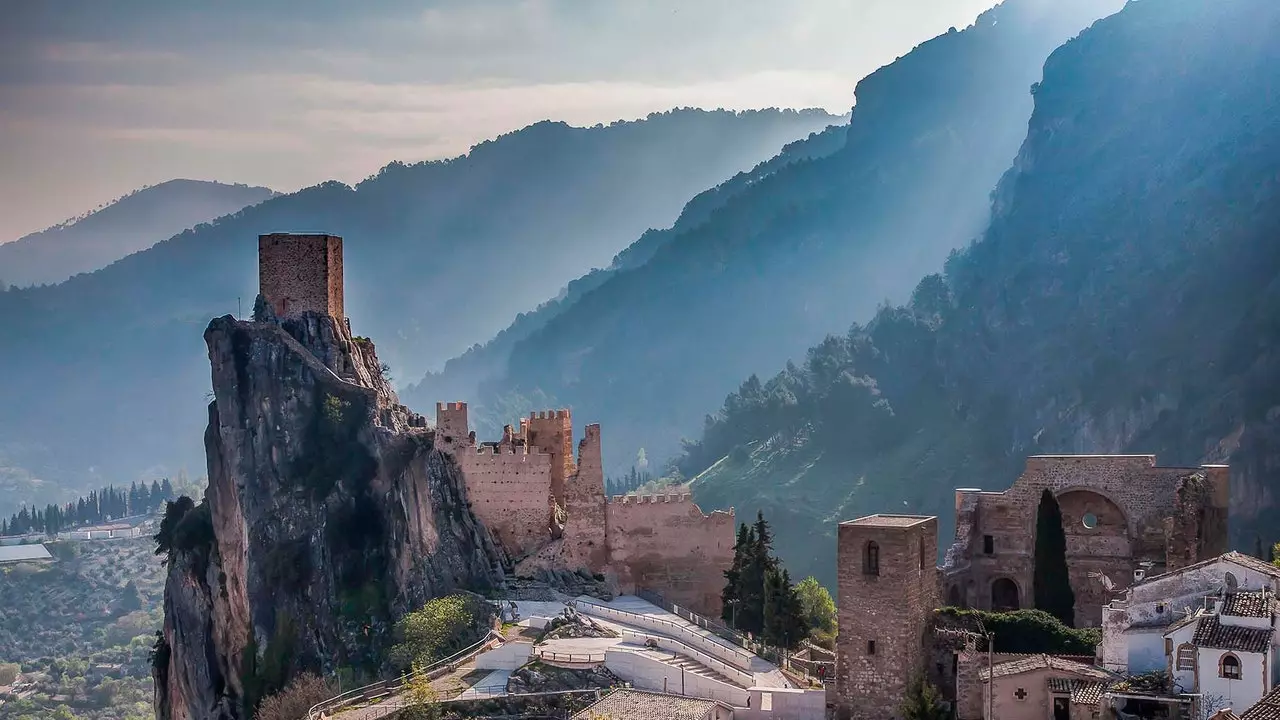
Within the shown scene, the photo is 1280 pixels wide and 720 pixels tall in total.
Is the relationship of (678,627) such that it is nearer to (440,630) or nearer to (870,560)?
(440,630)

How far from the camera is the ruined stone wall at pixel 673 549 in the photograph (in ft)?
205

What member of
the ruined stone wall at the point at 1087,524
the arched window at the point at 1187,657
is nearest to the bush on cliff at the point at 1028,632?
the ruined stone wall at the point at 1087,524

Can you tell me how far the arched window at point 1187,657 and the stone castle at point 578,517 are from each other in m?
23.1

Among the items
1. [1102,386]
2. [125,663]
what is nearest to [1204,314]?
[1102,386]

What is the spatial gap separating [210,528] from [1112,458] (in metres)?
38.9

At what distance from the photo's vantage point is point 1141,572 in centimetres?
5138

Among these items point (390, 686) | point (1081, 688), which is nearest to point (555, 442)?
point (390, 686)

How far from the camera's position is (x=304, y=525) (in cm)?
6781

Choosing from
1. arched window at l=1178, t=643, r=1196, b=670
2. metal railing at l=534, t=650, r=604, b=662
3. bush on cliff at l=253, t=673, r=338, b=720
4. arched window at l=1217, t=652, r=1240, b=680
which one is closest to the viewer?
arched window at l=1217, t=652, r=1240, b=680

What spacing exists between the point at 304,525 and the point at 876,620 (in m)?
30.0

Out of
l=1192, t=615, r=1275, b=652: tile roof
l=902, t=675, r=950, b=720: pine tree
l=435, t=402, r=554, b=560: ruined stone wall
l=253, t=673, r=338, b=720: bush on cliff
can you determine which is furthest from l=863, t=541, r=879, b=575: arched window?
l=435, t=402, r=554, b=560: ruined stone wall

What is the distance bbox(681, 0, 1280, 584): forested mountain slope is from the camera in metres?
110

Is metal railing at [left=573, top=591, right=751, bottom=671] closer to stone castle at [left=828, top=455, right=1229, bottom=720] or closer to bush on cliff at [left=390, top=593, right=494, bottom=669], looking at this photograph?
bush on cliff at [left=390, top=593, right=494, bottom=669]

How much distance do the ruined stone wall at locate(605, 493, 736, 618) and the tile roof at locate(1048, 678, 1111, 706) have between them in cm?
2117
